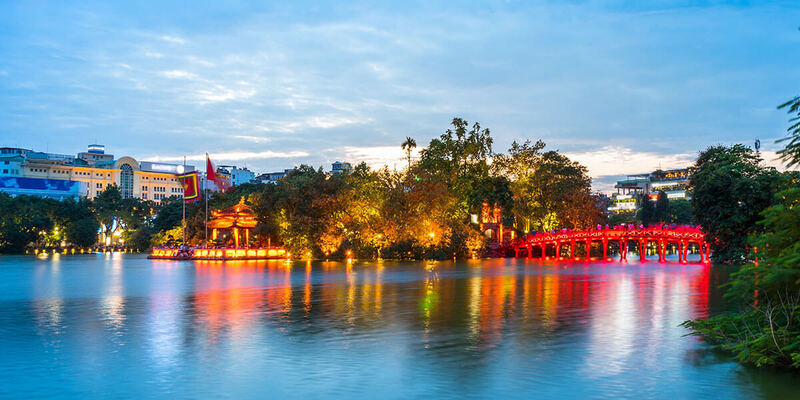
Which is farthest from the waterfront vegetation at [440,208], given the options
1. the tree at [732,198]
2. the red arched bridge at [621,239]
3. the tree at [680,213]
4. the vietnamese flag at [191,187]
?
the tree at [680,213]

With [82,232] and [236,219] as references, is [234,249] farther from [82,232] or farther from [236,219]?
[82,232]

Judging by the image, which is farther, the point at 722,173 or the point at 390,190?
the point at 390,190

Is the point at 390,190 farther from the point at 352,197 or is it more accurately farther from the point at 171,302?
the point at 171,302

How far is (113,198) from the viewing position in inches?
5487

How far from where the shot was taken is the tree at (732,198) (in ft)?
163

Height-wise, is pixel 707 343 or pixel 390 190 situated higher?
pixel 390 190

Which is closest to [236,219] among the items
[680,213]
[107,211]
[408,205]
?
[408,205]

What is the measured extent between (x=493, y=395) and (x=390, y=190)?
59.9 m

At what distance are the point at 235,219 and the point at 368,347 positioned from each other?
60.1m

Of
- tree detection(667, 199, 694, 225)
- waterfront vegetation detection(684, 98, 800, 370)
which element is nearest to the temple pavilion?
waterfront vegetation detection(684, 98, 800, 370)

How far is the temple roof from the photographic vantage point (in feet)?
246

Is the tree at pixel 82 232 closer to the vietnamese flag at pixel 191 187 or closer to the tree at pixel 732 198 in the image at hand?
the vietnamese flag at pixel 191 187

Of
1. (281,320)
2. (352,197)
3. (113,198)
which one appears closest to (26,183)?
(113,198)

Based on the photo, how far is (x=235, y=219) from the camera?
75000 millimetres
